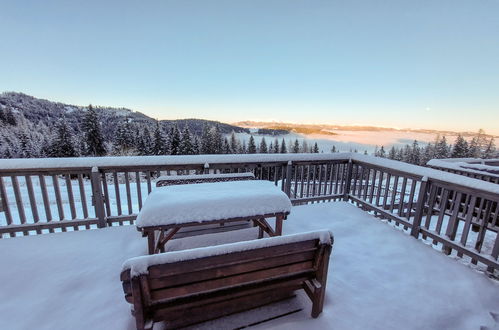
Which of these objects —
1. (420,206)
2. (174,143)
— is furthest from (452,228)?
(174,143)

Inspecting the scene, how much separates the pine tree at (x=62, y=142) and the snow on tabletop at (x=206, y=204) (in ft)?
101

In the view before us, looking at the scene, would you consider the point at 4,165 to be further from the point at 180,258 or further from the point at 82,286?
the point at 180,258

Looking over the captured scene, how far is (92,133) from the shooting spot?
85.6 feet

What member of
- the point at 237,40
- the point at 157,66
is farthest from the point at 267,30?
the point at 157,66

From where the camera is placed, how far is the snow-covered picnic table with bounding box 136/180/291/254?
2094 millimetres

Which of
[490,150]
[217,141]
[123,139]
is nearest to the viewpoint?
[123,139]

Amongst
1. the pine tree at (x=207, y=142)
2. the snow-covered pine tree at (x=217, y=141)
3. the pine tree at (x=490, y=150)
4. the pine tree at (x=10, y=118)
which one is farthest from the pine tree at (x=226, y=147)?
the pine tree at (x=490, y=150)

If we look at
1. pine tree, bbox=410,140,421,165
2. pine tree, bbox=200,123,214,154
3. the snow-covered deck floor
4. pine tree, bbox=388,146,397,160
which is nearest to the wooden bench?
the snow-covered deck floor

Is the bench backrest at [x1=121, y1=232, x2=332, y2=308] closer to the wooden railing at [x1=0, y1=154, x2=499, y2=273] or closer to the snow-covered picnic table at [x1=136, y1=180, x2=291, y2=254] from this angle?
the snow-covered picnic table at [x1=136, y1=180, x2=291, y2=254]

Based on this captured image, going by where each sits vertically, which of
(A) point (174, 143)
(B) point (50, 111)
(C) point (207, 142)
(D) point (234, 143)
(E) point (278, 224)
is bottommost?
(D) point (234, 143)

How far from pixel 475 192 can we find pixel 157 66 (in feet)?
42.1

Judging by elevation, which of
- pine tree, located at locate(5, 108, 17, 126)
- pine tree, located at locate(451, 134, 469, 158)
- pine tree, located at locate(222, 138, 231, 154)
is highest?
pine tree, located at locate(5, 108, 17, 126)

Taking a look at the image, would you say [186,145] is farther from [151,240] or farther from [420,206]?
[420,206]

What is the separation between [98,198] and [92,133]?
2962 centimetres
